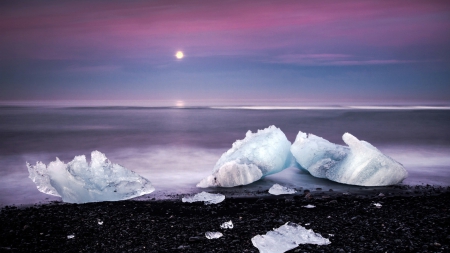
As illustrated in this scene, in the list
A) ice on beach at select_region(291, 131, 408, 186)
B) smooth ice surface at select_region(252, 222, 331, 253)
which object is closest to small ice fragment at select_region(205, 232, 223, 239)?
smooth ice surface at select_region(252, 222, 331, 253)

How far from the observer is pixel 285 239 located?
337 cm

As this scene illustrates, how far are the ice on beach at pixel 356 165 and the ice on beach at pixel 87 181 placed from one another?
2.76m

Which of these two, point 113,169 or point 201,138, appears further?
point 201,138

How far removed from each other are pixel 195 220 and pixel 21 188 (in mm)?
3532

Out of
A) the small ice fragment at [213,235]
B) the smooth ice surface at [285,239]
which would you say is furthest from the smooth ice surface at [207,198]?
the smooth ice surface at [285,239]

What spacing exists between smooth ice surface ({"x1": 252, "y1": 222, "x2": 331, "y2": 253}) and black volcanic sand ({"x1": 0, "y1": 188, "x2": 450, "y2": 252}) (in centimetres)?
8

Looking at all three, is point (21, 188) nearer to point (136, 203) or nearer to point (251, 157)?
point (136, 203)

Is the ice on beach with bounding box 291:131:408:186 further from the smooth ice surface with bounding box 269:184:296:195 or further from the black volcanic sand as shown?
the smooth ice surface with bounding box 269:184:296:195

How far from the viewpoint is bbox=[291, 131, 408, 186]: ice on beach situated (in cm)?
569

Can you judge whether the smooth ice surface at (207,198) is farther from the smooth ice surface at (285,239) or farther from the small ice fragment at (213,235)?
the smooth ice surface at (285,239)

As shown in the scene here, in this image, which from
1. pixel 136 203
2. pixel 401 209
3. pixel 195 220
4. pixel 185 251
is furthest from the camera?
pixel 136 203

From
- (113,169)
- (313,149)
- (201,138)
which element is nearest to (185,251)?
(113,169)

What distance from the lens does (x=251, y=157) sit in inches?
243

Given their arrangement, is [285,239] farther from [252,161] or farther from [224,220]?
[252,161]
